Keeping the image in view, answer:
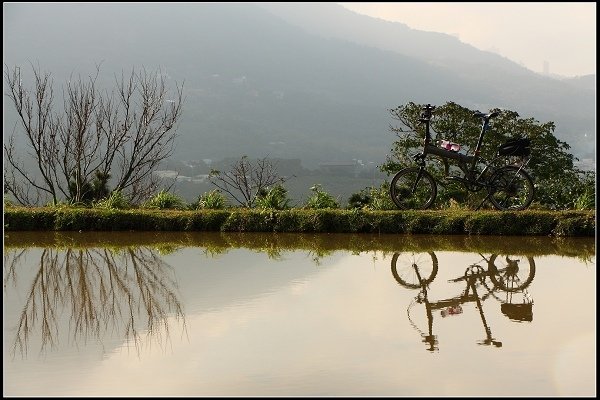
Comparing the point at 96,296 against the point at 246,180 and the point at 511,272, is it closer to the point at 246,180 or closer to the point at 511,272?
the point at 511,272

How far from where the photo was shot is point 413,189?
29.9 feet

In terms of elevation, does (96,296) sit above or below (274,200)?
below

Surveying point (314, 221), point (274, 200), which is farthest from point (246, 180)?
point (314, 221)

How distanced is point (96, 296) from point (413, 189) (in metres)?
4.68

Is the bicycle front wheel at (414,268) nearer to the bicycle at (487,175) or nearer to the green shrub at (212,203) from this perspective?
the bicycle at (487,175)

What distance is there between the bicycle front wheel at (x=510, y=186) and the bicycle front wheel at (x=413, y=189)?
2.31 feet

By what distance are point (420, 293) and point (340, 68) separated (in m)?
93.8

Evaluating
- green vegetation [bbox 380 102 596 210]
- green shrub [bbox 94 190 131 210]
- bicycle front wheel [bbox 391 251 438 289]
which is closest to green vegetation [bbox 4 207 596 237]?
green shrub [bbox 94 190 131 210]

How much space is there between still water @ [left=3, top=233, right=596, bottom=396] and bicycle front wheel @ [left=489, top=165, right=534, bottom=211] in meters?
1.30

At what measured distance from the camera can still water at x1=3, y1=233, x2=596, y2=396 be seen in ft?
11.2

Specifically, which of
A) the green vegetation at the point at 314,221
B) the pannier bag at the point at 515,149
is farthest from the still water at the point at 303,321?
the pannier bag at the point at 515,149

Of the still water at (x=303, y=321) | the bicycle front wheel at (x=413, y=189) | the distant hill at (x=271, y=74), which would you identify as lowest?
the still water at (x=303, y=321)

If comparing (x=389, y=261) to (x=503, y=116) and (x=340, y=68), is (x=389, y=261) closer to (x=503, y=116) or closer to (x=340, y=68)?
(x=503, y=116)

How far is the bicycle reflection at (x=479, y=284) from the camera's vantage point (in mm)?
4637
